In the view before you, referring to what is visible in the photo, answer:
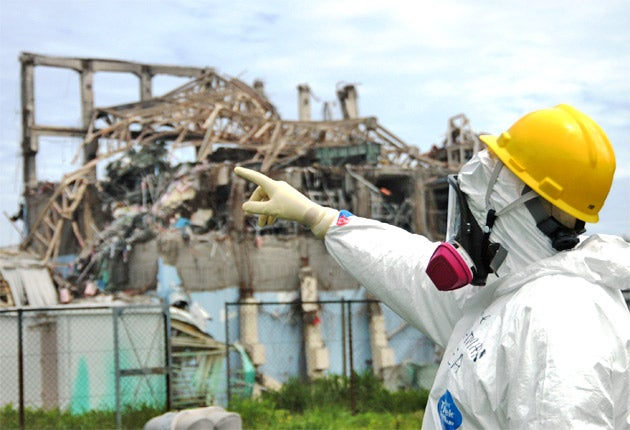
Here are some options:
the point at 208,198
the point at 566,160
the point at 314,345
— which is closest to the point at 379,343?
the point at 314,345

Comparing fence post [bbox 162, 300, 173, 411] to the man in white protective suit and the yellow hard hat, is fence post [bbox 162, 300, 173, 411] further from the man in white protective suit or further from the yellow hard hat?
the yellow hard hat

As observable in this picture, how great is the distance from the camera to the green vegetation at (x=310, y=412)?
10219 mm

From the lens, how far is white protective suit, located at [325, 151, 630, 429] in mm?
1866

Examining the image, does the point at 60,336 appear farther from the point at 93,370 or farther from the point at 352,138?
the point at 352,138

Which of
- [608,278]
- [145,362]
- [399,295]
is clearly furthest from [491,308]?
[145,362]

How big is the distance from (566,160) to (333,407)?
1007cm

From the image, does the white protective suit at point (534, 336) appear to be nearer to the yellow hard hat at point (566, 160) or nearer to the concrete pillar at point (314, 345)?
the yellow hard hat at point (566, 160)

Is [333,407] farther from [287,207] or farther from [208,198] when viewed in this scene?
[287,207]

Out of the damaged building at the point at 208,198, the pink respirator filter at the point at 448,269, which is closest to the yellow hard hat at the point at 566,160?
the pink respirator filter at the point at 448,269

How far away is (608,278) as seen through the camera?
2.14 meters

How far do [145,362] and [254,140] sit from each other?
990cm

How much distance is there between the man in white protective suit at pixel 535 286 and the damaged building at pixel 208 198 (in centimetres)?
1207

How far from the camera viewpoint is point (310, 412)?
36.3 feet

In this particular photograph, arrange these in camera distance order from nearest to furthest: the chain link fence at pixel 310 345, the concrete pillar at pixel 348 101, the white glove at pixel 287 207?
the white glove at pixel 287 207 < the chain link fence at pixel 310 345 < the concrete pillar at pixel 348 101
